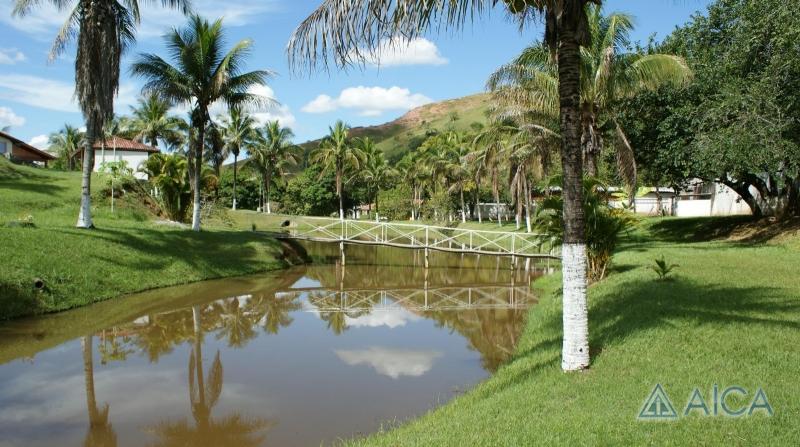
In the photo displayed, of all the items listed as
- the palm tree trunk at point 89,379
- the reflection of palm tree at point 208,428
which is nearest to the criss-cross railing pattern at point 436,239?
the reflection of palm tree at point 208,428

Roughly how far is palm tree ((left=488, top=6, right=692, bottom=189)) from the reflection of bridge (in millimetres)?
5231

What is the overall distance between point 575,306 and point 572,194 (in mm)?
1276

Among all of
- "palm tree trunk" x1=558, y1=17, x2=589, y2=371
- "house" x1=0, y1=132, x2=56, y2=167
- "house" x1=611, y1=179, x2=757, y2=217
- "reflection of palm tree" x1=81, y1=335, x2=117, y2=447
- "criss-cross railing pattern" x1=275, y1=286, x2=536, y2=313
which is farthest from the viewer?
"house" x1=0, y1=132, x2=56, y2=167

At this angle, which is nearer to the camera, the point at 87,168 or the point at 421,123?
the point at 87,168

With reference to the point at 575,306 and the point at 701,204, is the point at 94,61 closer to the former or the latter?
the point at 575,306

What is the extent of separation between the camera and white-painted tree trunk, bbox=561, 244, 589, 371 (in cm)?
642

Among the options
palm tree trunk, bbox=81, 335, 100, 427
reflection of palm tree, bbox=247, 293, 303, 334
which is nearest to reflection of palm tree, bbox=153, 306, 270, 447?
palm tree trunk, bbox=81, 335, 100, 427

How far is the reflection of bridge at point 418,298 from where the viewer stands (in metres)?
16.2

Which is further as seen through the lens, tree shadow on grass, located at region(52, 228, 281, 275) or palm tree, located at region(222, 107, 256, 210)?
palm tree, located at region(222, 107, 256, 210)

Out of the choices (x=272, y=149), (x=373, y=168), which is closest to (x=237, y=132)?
(x=272, y=149)

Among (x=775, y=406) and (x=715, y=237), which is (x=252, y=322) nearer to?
(x=775, y=406)

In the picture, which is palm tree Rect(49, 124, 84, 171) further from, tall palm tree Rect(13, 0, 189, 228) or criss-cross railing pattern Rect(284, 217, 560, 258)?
tall palm tree Rect(13, 0, 189, 228)

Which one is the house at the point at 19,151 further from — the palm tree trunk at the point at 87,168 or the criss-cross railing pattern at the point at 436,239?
the palm tree trunk at the point at 87,168

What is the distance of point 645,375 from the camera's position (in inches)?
240
